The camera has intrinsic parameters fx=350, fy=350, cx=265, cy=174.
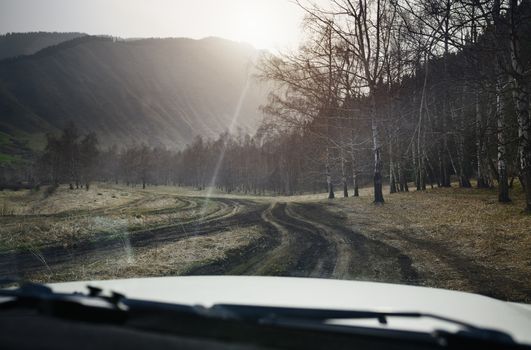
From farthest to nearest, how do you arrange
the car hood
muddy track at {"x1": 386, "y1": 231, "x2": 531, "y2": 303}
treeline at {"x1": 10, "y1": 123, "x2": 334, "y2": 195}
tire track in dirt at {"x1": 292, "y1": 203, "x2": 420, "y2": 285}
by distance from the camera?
treeline at {"x1": 10, "y1": 123, "x2": 334, "y2": 195} < tire track in dirt at {"x1": 292, "y1": 203, "x2": 420, "y2": 285} < muddy track at {"x1": 386, "y1": 231, "x2": 531, "y2": 303} < the car hood

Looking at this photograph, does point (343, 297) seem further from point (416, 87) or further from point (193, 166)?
point (193, 166)

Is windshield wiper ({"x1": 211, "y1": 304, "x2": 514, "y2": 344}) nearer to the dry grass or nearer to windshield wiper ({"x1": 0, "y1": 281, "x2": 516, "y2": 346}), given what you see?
windshield wiper ({"x1": 0, "y1": 281, "x2": 516, "y2": 346})

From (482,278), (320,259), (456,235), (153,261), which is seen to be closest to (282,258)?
(320,259)

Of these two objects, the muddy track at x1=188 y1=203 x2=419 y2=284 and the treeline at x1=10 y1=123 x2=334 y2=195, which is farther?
the treeline at x1=10 y1=123 x2=334 y2=195

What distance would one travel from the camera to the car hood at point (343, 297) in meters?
1.75

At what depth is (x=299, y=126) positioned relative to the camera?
1739 centimetres

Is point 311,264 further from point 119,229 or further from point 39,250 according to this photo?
point 119,229

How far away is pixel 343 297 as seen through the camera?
91.4 inches

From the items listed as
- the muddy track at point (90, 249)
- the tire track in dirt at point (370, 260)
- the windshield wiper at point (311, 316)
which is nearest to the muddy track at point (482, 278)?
the tire track in dirt at point (370, 260)

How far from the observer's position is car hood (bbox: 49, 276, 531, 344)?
1.75 metres

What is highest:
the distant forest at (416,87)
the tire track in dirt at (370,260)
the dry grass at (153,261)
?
the distant forest at (416,87)

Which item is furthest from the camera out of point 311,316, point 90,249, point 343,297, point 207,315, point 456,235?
point 456,235

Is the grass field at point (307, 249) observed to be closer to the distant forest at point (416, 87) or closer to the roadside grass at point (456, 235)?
the roadside grass at point (456, 235)

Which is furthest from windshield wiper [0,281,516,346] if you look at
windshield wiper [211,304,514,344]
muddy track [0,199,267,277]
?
muddy track [0,199,267,277]
